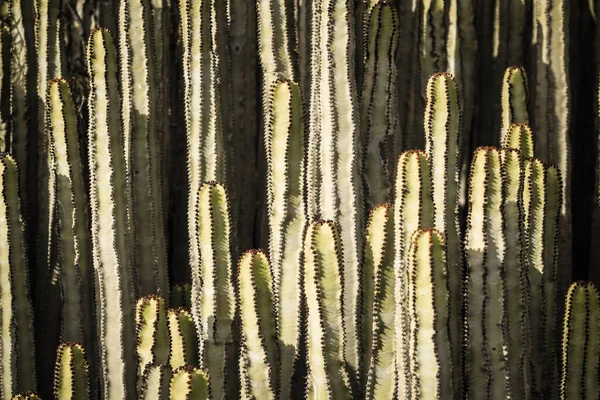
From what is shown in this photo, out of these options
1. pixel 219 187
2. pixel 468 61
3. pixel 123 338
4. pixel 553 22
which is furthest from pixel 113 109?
pixel 553 22

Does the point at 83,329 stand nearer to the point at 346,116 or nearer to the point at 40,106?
the point at 40,106

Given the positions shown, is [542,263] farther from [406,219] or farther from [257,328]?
[257,328]

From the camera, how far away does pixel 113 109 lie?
348 cm

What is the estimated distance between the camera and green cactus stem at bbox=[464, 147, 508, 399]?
9.62ft

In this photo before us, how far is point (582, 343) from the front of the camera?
10.4 feet

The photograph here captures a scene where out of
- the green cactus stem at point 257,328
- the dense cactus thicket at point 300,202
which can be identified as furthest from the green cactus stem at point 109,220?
the green cactus stem at point 257,328

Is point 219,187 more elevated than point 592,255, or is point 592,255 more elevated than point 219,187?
point 219,187

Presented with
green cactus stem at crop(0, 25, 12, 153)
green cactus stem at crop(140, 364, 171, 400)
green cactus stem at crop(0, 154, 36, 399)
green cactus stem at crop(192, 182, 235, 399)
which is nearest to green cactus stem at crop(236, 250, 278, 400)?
green cactus stem at crop(192, 182, 235, 399)

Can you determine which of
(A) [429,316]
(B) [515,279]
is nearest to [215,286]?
(A) [429,316]

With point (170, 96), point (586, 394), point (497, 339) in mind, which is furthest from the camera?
point (170, 96)

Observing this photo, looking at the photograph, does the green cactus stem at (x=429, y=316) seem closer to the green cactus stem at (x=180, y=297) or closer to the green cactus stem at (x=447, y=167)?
the green cactus stem at (x=447, y=167)

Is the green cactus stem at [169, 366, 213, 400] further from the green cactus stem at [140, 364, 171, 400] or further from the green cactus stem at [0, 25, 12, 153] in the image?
the green cactus stem at [0, 25, 12, 153]

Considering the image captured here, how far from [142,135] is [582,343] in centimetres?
207

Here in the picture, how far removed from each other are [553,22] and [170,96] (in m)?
1.99
